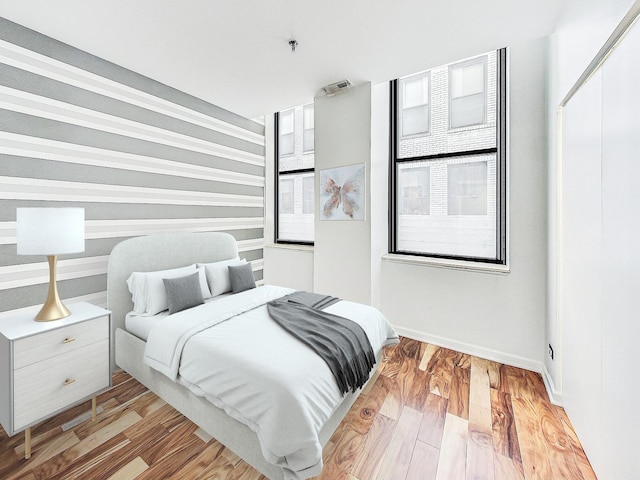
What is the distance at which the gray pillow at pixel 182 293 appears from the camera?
2.33 m

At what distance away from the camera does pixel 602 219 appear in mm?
1372

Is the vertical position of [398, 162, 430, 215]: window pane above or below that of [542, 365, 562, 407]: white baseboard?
above

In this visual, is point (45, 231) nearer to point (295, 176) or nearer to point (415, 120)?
point (295, 176)

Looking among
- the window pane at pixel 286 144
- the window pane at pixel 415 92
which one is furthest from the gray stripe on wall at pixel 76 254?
the window pane at pixel 415 92

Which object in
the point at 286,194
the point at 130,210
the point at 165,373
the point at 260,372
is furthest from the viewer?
the point at 286,194

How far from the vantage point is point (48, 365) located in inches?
67.2

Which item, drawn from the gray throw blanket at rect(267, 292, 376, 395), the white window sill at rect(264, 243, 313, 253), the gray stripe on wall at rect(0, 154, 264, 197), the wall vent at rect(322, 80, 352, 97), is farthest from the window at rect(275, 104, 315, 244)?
the gray throw blanket at rect(267, 292, 376, 395)

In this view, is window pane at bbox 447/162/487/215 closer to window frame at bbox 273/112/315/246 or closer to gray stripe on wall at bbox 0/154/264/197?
window frame at bbox 273/112/315/246

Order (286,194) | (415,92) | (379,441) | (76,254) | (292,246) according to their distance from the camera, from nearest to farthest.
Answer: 1. (379,441)
2. (76,254)
3. (415,92)
4. (292,246)
5. (286,194)

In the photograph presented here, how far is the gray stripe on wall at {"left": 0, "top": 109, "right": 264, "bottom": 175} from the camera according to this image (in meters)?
2.01

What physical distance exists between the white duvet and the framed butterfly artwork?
50.5 inches

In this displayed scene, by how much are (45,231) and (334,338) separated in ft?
6.24

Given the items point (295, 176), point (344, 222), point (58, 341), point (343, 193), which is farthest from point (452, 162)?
point (58, 341)

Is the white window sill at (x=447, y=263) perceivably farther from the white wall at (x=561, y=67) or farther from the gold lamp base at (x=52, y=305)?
the gold lamp base at (x=52, y=305)
